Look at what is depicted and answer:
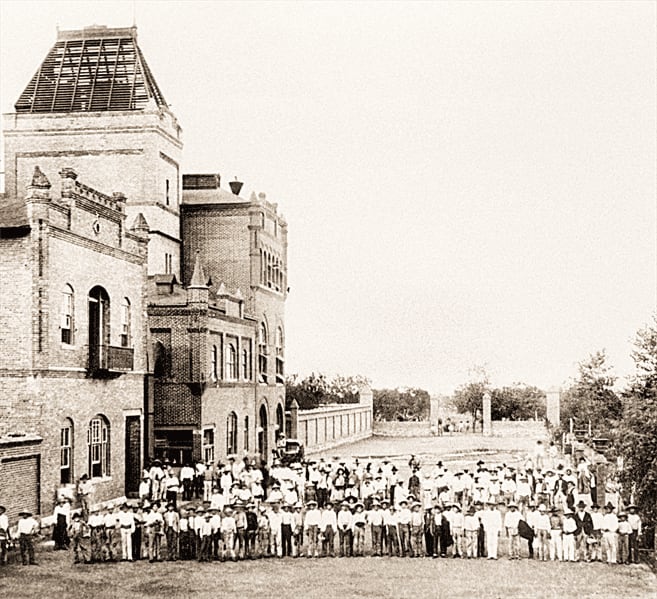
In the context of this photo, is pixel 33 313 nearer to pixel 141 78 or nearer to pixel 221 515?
pixel 221 515

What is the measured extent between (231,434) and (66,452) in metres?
16.9

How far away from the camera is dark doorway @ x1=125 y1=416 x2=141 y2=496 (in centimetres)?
3359

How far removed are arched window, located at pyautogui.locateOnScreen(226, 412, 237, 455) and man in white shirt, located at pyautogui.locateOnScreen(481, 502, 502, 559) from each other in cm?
2260

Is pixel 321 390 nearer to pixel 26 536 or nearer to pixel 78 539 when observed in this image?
pixel 78 539

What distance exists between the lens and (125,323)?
108 feet

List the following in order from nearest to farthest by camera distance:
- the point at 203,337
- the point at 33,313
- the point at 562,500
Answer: the point at 33,313 < the point at 562,500 < the point at 203,337

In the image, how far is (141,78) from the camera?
47.2 metres

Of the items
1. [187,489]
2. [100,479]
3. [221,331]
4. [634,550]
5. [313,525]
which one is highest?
[221,331]

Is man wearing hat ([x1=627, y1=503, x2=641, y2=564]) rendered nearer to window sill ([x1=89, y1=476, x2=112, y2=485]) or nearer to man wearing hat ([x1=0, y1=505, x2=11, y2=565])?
man wearing hat ([x1=0, y1=505, x2=11, y2=565])

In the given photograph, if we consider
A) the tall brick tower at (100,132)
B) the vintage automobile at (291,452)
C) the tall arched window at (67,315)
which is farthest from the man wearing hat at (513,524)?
the tall brick tower at (100,132)

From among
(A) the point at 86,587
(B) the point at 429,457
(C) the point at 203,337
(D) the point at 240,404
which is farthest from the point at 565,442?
(A) the point at 86,587

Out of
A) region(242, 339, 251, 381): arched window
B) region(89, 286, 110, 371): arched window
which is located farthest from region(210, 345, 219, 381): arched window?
region(89, 286, 110, 371): arched window

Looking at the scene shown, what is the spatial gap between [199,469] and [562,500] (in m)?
12.8

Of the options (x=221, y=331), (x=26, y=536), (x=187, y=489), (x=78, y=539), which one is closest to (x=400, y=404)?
(x=221, y=331)
